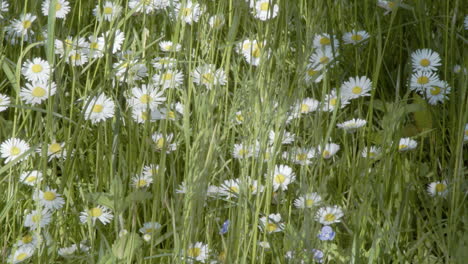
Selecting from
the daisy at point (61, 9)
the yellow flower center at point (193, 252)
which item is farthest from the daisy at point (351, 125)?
the daisy at point (61, 9)

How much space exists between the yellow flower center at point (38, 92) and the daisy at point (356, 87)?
2.07ft

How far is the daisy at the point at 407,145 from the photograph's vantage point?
143 cm

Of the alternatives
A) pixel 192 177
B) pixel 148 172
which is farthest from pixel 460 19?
Answer: pixel 192 177

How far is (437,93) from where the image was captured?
1606 millimetres

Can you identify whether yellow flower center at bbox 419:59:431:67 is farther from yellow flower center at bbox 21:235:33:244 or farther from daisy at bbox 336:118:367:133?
yellow flower center at bbox 21:235:33:244

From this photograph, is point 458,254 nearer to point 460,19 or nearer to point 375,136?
point 375,136

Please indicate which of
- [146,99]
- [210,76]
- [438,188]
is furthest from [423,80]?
[210,76]

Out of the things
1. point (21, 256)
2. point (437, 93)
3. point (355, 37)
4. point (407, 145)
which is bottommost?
point (21, 256)

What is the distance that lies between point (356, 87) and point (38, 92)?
0.67 m

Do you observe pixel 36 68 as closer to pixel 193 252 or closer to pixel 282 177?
pixel 282 177

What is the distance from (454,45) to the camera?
5.41ft

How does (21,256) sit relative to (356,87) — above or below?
below

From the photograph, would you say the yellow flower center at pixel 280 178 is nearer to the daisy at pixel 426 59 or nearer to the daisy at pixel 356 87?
the daisy at pixel 356 87

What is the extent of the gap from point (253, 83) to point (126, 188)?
1.97 ft
